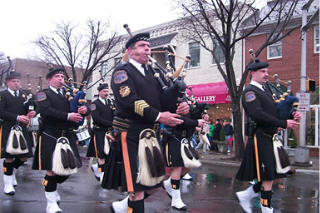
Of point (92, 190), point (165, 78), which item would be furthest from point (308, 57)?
point (165, 78)

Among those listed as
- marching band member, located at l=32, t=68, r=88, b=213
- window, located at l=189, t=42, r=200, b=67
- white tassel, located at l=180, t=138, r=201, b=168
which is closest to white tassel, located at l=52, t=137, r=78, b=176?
marching band member, located at l=32, t=68, r=88, b=213

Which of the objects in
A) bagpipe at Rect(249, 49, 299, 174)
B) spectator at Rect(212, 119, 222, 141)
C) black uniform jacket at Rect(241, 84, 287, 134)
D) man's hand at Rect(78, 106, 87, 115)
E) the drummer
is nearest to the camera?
black uniform jacket at Rect(241, 84, 287, 134)

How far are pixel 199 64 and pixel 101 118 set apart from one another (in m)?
14.2

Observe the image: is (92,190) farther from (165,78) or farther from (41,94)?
(165,78)

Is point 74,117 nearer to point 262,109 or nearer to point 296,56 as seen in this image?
point 262,109

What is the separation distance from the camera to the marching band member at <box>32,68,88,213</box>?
493 cm

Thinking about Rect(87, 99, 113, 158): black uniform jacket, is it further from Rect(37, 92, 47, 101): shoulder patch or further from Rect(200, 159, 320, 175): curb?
Rect(200, 159, 320, 175): curb

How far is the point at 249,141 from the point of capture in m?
5.07

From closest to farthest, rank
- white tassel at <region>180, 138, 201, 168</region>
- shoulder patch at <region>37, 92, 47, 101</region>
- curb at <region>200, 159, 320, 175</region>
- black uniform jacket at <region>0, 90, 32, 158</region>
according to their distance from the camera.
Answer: shoulder patch at <region>37, 92, 47, 101</region>, white tassel at <region>180, 138, 201, 168</region>, black uniform jacket at <region>0, 90, 32, 158</region>, curb at <region>200, 159, 320, 175</region>

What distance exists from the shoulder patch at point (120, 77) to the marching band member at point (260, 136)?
209 cm

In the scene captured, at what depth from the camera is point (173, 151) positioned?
5.92 meters

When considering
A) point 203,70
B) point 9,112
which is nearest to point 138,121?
point 9,112

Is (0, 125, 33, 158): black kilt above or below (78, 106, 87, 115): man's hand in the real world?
below

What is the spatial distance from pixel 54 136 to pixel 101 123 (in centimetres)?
234
